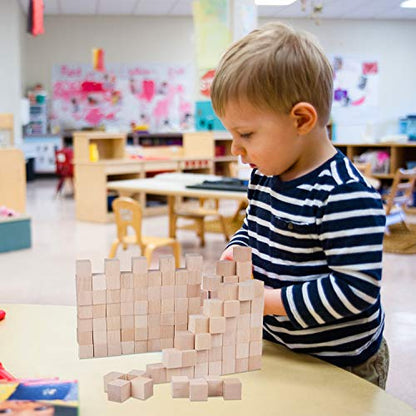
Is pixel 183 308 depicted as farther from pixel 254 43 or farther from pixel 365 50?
pixel 365 50

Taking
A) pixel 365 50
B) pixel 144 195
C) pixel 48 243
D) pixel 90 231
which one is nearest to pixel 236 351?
pixel 48 243

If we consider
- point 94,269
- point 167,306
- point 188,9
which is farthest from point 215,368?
point 188,9

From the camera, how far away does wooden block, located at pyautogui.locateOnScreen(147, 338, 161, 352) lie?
105cm

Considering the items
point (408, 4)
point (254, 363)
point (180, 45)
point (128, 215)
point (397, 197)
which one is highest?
point (408, 4)

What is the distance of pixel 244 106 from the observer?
0.97m

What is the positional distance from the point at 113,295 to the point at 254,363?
0.26 metres

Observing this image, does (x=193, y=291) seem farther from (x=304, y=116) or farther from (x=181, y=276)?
(x=304, y=116)

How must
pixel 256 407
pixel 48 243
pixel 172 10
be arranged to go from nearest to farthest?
pixel 256 407 < pixel 48 243 < pixel 172 10

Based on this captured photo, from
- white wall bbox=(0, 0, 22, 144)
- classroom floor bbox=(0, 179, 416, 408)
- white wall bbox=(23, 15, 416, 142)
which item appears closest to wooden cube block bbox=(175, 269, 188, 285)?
classroom floor bbox=(0, 179, 416, 408)

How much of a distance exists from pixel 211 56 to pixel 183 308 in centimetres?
519

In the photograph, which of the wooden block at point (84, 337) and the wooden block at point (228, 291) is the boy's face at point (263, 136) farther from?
the wooden block at point (84, 337)

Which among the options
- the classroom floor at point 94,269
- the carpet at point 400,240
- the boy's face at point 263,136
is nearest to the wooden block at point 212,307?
the boy's face at point 263,136

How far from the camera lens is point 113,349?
1.03 m

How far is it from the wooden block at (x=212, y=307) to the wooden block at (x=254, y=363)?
0.11 metres
